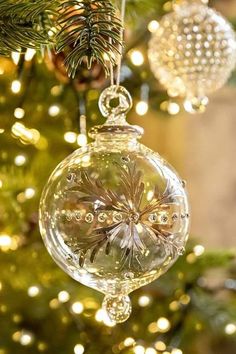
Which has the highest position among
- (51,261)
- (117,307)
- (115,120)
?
(115,120)

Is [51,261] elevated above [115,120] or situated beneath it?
situated beneath

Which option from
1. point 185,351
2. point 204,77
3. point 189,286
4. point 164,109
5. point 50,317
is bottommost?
point 185,351

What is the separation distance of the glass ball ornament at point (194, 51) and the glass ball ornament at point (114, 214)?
31 cm

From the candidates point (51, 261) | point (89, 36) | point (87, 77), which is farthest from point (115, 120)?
point (51, 261)

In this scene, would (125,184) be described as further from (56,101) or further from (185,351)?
(185,351)

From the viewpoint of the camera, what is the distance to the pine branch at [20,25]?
2.14 feet

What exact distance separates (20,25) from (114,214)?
0.57 feet

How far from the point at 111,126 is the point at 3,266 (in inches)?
22.4

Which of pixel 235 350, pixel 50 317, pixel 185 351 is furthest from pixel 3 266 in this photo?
pixel 235 350

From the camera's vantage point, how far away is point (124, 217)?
654mm

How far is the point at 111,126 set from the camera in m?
0.69

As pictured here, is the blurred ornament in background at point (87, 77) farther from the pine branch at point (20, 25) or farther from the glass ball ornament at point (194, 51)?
the pine branch at point (20, 25)

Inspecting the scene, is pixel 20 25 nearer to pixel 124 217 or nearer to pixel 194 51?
pixel 124 217

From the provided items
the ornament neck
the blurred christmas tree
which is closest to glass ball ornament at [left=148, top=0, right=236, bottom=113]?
the blurred christmas tree
